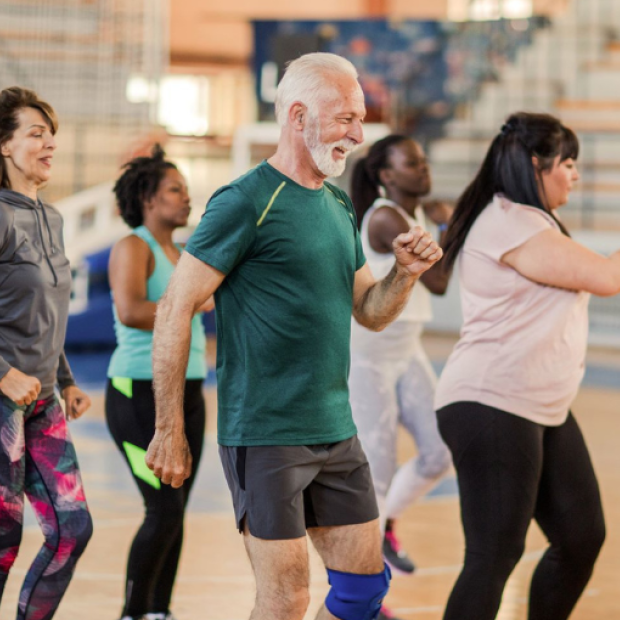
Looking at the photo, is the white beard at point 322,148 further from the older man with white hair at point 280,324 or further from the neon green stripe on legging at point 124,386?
the neon green stripe on legging at point 124,386

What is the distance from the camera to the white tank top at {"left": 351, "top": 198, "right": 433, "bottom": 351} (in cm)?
444

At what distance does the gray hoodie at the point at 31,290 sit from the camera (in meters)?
3.26

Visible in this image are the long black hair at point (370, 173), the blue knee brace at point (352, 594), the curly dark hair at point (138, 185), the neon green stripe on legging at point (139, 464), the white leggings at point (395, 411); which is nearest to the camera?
the blue knee brace at point (352, 594)

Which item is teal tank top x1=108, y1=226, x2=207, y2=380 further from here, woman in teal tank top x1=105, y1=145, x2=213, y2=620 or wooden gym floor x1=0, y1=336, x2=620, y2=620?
wooden gym floor x1=0, y1=336, x2=620, y2=620

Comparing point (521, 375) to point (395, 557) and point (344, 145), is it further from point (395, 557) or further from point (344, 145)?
point (395, 557)

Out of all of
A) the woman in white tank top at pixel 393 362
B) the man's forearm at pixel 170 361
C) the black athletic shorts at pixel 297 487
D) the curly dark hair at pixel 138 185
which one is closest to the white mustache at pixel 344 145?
the man's forearm at pixel 170 361

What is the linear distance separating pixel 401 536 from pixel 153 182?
7.02ft

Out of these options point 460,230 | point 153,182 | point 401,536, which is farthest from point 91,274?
point 460,230

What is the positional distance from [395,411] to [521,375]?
4.09ft

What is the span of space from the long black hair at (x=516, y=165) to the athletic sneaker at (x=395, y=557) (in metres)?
1.65

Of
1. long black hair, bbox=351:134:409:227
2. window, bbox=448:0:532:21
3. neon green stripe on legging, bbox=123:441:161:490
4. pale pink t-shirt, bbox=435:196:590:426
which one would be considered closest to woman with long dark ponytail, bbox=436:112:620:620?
pale pink t-shirt, bbox=435:196:590:426

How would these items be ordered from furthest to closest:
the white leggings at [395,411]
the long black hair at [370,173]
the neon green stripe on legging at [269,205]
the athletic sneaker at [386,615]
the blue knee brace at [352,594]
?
the long black hair at [370,173]
the white leggings at [395,411]
the athletic sneaker at [386,615]
the blue knee brace at [352,594]
the neon green stripe on legging at [269,205]

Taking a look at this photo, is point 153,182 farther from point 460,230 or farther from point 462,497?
point 462,497

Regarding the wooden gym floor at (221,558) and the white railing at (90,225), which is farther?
the white railing at (90,225)
